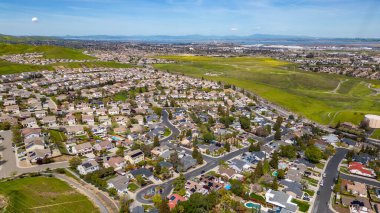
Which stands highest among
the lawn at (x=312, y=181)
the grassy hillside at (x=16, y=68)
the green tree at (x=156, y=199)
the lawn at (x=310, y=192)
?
the grassy hillside at (x=16, y=68)

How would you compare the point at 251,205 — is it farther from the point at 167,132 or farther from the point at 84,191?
the point at 167,132

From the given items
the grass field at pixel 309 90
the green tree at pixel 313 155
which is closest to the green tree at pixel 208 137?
the green tree at pixel 313 155

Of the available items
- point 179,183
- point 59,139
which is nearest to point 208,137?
point 179,183

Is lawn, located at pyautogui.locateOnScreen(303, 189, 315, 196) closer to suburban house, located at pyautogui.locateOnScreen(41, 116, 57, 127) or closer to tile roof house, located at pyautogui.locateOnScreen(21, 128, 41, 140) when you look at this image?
tile roof house, located at pyautogui.locateOnScreen(21, 128, 41, 140)

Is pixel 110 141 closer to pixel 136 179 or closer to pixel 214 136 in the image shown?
pixel 136 179

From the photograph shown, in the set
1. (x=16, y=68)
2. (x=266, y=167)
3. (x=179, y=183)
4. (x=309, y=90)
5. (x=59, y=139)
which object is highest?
(x=16, y=68)

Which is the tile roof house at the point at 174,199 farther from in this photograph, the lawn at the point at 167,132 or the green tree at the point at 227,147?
the lawn at the point at 167,132
